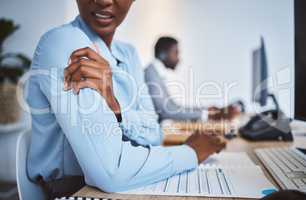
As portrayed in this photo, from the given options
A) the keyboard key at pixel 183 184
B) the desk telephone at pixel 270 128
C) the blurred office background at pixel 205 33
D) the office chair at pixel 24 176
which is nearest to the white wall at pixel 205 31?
the blurred office background at pixel 205 33

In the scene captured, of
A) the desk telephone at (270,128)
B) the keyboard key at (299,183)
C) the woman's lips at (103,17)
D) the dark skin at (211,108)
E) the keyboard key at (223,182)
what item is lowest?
the keyboard key at (223,182)

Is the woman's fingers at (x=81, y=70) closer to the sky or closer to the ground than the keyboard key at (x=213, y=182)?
closer to the sky

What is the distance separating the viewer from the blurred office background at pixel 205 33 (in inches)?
40.3

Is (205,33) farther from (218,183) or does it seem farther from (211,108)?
(218,183)

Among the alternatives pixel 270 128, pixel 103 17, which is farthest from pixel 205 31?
pixel 103 17

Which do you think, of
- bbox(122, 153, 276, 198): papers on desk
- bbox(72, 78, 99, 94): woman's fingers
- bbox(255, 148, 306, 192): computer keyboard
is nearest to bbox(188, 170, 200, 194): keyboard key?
bbox(122, 153, 276, 198): papers on desk

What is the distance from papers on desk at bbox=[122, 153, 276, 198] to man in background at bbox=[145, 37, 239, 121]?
482mm

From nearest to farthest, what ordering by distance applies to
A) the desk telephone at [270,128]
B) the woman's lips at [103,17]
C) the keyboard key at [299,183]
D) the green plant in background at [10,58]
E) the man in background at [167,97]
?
the keyboard key at [299,183] → the woman's lips at [103,17] → the green plant in background at [10,58] → the desk telephone at [270,128] → the man in background at [167,97]

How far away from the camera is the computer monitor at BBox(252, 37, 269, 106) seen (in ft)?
4.33

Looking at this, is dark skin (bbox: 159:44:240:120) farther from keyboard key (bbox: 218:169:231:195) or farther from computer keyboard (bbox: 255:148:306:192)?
keyboard key (bbox: 218:169:231:195)

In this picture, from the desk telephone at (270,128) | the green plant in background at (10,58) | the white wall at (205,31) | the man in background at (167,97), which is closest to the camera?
the white wall at (205,31)

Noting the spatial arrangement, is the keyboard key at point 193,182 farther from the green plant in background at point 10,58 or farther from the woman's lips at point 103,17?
the green plant in background at point 10,58

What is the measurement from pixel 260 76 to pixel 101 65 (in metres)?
0.88

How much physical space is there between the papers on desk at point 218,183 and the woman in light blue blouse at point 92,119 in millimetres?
28
